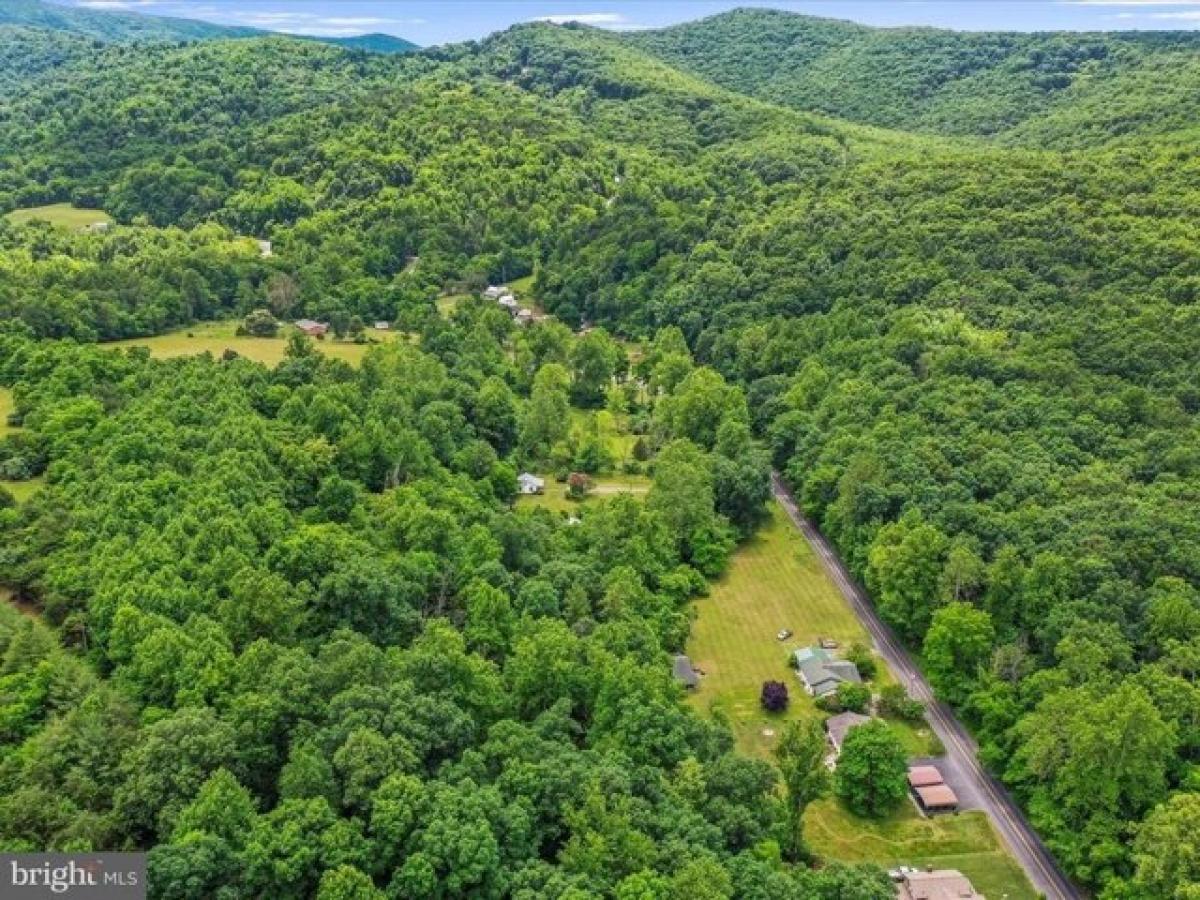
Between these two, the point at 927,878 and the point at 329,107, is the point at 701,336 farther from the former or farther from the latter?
the point at 329,107

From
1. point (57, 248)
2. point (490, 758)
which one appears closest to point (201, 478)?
point (490, 758)

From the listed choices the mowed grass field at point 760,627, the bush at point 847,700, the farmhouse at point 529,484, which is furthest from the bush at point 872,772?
the farmhouse at point 529,484

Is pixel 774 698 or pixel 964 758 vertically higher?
pixel 774 698

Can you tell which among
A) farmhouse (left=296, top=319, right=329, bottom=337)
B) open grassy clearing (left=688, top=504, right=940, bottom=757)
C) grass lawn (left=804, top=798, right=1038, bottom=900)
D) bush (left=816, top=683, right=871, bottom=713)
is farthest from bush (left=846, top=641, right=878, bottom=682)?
farmhouse (left=296, top=319, right=329, bottom=337)

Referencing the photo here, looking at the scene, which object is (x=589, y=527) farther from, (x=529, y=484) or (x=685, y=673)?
(x=529, y=484)

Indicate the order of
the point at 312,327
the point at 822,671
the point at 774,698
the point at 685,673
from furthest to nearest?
the point at 312,327 → the point at 822,671 → the point at 685,673 → the point at 774,698

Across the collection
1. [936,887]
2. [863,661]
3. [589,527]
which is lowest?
[936,887]

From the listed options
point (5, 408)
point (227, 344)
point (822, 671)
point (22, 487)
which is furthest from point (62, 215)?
point (822, 671)
